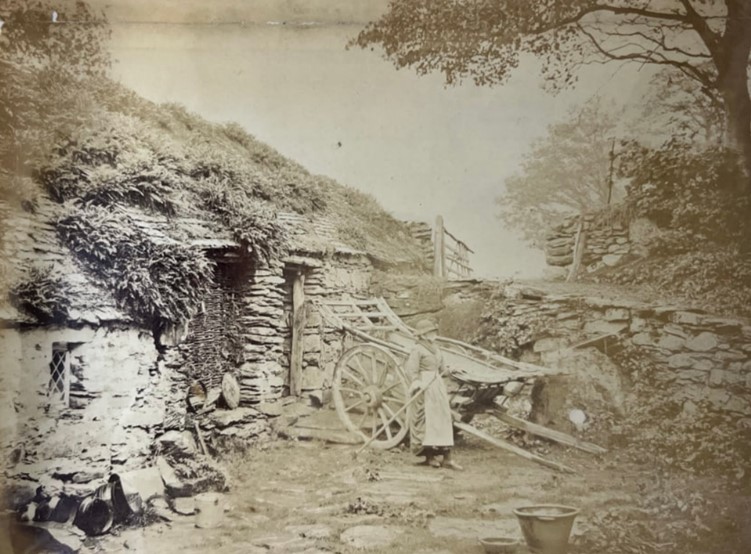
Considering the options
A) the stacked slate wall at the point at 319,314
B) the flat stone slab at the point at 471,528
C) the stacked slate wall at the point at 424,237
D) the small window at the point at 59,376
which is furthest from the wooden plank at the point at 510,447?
the small window at the point at 59,376

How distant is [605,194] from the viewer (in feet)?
9.24

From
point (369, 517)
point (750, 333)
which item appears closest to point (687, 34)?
point (750, 333)

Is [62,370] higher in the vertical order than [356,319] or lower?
lower

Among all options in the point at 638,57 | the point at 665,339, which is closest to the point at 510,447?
the point at 665,339

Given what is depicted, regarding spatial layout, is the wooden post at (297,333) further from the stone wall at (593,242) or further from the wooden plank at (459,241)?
the stone wall at (593,242)

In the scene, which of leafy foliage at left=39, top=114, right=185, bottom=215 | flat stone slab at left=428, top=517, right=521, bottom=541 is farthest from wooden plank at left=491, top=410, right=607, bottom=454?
leafy foliage at left=39, top=114, right=185, bottom=215

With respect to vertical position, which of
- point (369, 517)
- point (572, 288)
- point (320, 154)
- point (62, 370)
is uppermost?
point (320, 154)

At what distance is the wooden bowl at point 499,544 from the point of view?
258cm

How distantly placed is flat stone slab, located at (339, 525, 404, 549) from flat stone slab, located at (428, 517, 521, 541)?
17 cm

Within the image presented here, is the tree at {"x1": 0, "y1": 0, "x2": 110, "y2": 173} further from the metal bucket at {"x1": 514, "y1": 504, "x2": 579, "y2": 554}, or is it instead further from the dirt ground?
the metal bucket at {"x1": 514, "y1": 504, "x2": 579, "y2": 554}

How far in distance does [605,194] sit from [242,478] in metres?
2.17

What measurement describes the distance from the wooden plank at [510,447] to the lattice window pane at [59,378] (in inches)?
70.2

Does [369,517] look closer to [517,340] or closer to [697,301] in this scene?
[517,340]

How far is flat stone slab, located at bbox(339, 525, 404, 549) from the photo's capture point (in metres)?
2.61
